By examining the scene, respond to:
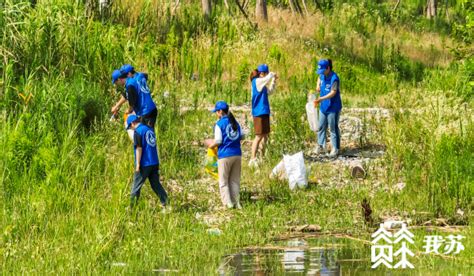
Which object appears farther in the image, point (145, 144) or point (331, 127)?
point (331, 127)

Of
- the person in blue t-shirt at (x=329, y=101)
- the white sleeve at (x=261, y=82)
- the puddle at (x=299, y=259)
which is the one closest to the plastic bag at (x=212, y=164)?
the white sleeve at (x=261, y=82)

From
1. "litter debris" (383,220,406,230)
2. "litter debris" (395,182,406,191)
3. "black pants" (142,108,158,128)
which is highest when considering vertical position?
"black pants" (142,108,158,128)

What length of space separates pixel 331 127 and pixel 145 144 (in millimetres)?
4883

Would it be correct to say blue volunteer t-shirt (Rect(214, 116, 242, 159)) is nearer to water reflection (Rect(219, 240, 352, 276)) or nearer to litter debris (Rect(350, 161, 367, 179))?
water reflection (Rect(219, 240, 352, 276))

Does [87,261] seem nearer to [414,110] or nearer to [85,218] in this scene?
[85,218]

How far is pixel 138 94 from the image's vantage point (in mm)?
15172

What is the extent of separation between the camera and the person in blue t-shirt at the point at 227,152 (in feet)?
45.2

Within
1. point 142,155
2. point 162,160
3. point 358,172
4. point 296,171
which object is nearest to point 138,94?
point 162,160

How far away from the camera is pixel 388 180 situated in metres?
15.3

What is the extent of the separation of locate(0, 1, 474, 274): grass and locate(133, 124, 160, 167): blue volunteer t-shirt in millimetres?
494

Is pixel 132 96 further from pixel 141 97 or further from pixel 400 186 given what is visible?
pixel 400 186

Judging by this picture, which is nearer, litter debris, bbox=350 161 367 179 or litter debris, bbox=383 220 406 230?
litter debris, bbox=383 220 406 230

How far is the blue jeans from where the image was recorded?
1727 cm

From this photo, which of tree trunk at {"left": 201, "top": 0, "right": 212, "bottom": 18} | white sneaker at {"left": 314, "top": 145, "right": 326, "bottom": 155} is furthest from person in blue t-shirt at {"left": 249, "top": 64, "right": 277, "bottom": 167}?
tree trunk at {"left": 201, "top": 0, "right": 212, "bottom": 18}
